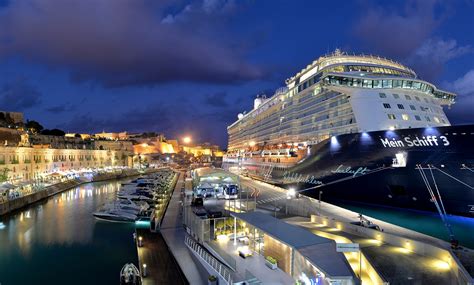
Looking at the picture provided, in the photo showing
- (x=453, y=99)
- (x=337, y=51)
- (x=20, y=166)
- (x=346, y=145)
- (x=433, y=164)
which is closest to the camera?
(x=433, y=164)

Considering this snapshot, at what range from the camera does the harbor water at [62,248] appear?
15320 mm

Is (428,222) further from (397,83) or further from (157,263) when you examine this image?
(157,263)

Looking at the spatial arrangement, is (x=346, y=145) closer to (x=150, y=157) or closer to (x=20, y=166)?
(x=20, y=166)

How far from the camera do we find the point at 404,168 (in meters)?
18.3

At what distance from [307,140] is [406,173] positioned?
39.7ft

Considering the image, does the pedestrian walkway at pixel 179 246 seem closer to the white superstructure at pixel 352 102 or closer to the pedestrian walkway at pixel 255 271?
the pedestrian walkway at pixel 255 271

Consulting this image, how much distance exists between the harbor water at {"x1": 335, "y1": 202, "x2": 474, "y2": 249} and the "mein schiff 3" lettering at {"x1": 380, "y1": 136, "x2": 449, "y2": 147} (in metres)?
4.48

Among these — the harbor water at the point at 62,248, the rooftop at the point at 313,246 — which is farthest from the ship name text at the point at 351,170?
the harbor water at the point at 62,248

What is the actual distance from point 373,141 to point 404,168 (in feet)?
8.02

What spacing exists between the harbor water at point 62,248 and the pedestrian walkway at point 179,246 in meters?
2.29

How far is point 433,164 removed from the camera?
17391 mm

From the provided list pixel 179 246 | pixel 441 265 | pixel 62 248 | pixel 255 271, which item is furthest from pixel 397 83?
pixel 62 248

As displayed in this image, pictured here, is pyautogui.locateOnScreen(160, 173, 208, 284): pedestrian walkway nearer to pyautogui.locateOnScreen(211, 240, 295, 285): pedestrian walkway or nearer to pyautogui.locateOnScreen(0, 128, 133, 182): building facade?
pyautogui.locateOnScreen(211, 240, 295, 285): pedestrian walkway

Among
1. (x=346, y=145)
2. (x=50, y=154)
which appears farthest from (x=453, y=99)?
(x=50, y=154)
